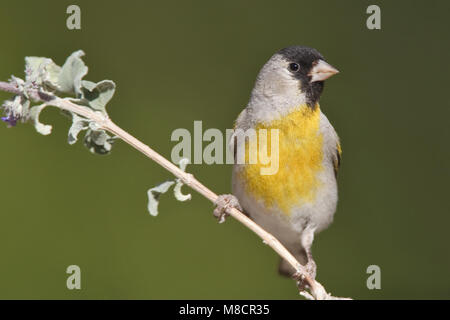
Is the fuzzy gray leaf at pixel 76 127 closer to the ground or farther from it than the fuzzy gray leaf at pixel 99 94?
closer to the ground

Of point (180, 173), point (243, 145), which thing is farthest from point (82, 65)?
point (243, 145)

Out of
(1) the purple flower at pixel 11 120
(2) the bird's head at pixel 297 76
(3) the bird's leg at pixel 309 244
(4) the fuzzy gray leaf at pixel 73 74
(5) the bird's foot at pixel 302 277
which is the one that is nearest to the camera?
(1) the purple flower at pixel 11 120

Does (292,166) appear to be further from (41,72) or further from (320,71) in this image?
(41,72)

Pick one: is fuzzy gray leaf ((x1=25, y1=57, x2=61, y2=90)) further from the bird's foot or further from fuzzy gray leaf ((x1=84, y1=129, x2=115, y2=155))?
the bird's foot

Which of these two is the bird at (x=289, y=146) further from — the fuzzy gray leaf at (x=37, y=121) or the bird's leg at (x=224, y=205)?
the fuzzy gray leaf at (x=37, y=121)

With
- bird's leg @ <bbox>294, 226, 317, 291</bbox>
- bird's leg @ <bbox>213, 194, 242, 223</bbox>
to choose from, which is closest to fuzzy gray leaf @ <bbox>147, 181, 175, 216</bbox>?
bird's leg @ <bbox>213, 194, 242, 223</bbox>

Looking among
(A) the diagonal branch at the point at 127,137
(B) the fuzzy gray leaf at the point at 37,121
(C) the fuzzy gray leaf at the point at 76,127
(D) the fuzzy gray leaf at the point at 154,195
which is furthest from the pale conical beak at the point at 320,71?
(B) the fuzzy gray leaf at the point at 37,121
